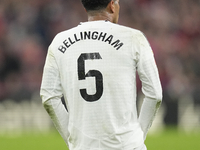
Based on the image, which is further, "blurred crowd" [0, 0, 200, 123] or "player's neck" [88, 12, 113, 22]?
"blurred crowd" [0, 0, 200, 123]

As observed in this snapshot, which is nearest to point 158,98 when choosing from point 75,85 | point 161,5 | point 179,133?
point 75,85

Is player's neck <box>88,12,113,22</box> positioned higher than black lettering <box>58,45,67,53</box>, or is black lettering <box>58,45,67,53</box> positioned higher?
player's neck <box>88,12,113,22</box>

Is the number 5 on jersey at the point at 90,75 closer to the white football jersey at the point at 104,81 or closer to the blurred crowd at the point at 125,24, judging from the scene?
the white football jersey at the point at 104,81

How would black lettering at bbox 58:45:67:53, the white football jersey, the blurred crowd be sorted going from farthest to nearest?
the blurred crowd → black lettering at bbox 58:45:67:53 → the white football jersey

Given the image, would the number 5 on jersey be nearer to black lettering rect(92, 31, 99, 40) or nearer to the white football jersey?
the white football jersey

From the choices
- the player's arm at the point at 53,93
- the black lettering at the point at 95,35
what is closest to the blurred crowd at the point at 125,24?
the player's arm at the point at 53,93

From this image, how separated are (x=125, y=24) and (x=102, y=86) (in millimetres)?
10430

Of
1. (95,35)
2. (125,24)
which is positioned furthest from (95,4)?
(125,24)

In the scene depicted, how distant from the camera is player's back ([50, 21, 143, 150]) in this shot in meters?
2.60

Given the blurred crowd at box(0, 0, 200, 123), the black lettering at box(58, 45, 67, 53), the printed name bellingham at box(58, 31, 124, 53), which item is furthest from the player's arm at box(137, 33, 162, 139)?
the blurred crowd at box(0, 0, 200, 123)

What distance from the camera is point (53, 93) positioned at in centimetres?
278

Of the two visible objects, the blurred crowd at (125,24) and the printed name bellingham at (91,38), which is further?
the blurred crowd at (125,24)

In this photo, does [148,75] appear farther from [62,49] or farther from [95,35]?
[62,49]

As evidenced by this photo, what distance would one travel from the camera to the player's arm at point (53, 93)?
275 centimetres
